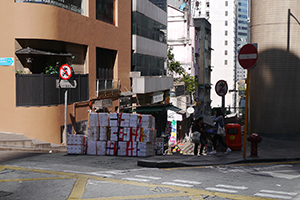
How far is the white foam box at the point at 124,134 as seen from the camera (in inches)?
580

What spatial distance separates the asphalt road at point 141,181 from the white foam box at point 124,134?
3.15 m

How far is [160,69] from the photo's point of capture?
4012 centimetres

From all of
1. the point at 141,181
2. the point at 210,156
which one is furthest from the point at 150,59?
the point at 141,181

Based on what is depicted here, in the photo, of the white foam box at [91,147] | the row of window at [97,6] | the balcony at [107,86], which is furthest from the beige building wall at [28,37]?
the balcony at [107,86]

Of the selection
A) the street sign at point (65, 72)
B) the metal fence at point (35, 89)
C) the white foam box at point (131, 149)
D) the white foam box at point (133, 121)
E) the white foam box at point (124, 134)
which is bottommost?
the white foam box at point (131, 149)

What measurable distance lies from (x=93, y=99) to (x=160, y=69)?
57.9 ft

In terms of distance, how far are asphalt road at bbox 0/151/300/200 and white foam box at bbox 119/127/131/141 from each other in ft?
10.4

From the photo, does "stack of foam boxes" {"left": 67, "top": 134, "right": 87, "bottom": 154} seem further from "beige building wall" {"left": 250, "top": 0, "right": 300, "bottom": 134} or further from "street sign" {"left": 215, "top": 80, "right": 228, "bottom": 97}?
"beige building wall" {"left": 250, "top": 0, "right": 300, "bottom": 134}

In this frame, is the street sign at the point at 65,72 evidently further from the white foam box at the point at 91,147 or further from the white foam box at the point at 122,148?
the white foam box at the point at 122,148

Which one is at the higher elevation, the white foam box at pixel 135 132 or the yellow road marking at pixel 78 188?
the white foam box at pixel 135 132

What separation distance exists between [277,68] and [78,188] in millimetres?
16151

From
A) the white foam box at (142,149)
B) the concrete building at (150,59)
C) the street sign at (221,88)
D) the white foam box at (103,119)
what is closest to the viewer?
the street sign at (221,88)

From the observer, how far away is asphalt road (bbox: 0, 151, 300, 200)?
7512mm

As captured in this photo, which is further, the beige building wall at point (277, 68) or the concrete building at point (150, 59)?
the concrete building at point (150, 59)
